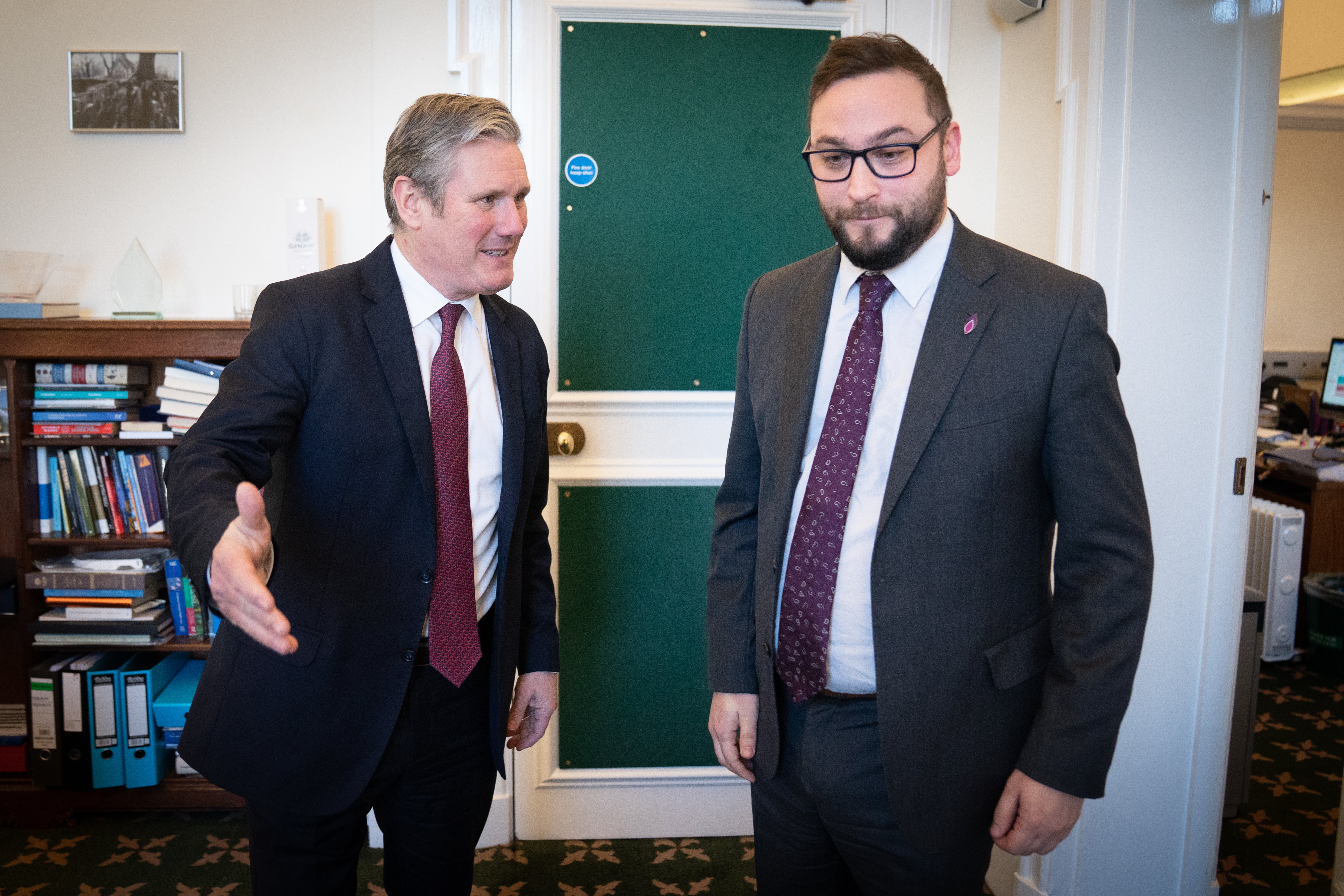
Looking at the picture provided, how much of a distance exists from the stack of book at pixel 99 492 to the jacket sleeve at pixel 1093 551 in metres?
2.57

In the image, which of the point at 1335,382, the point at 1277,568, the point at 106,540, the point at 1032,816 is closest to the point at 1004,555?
the point at 1032,816

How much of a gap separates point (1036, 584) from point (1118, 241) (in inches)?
44.4

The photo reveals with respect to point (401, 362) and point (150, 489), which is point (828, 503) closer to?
point (401, 362)

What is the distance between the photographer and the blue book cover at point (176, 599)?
9.29ft

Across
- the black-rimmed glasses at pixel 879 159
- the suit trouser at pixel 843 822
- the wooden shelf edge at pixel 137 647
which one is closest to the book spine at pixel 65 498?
the wooden shelf edge at pixel 137 647

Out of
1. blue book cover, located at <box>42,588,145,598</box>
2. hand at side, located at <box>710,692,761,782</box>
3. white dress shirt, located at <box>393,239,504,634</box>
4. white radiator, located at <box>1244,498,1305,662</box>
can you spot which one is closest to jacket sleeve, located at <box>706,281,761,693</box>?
hand at side, located at <box>710,692,761,782</box>

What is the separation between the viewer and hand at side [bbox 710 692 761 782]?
1.56 meters

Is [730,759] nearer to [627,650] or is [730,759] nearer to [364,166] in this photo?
[627,650]

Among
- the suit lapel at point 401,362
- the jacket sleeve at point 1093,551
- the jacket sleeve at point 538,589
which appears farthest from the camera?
the jacket sleeve at point 538,589

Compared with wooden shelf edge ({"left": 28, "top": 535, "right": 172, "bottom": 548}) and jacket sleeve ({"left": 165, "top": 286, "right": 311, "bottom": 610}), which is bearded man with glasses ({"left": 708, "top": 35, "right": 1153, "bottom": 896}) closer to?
jacket sleeve ({"left": 165, "top": 286, "right": 311, "bottom": 610})

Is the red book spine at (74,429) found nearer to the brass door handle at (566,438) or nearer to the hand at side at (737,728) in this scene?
the brass door handle at (566,438)

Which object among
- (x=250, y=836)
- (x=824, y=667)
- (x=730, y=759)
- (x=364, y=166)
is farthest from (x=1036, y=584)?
(x=364, y=166)

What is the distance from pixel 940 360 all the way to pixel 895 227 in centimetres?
21

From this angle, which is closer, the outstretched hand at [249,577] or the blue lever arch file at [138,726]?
the outstretched hand at [249,577]
